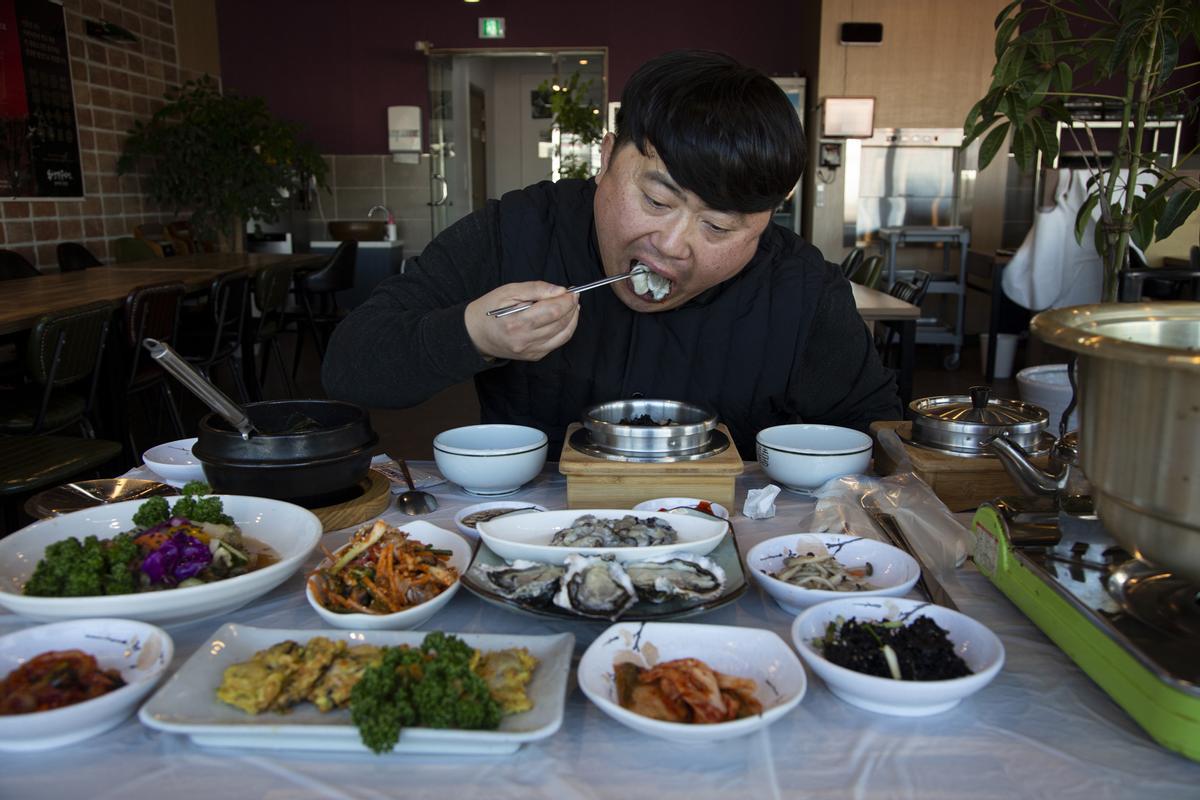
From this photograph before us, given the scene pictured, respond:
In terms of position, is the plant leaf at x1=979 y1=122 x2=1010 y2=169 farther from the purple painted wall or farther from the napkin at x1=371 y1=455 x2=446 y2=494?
the purple painted wall

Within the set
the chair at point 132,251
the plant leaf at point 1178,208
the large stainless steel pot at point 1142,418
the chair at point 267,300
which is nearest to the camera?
the large stainless steel pot at point 1142,418

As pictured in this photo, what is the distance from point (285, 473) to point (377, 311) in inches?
19.1

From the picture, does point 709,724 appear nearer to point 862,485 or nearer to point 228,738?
point 228,738

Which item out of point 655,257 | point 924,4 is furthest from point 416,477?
point 924,4

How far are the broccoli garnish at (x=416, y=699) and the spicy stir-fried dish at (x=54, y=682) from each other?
24 centimetres

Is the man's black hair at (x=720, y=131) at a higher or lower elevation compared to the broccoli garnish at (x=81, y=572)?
higher

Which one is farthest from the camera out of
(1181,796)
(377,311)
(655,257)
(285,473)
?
(377,311)

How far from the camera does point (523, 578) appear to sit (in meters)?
0.98

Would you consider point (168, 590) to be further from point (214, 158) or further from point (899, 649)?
point (214, 158)

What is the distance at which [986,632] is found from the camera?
2.79ft

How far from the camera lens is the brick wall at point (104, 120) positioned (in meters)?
5.65

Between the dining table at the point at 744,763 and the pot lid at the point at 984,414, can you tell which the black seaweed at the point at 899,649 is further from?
the pot lid at the point at 984,414

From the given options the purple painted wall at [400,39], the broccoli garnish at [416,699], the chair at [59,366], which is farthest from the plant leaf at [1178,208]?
the purple painted wall at [400,39]

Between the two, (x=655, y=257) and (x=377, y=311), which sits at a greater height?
(x=655, y=257)
